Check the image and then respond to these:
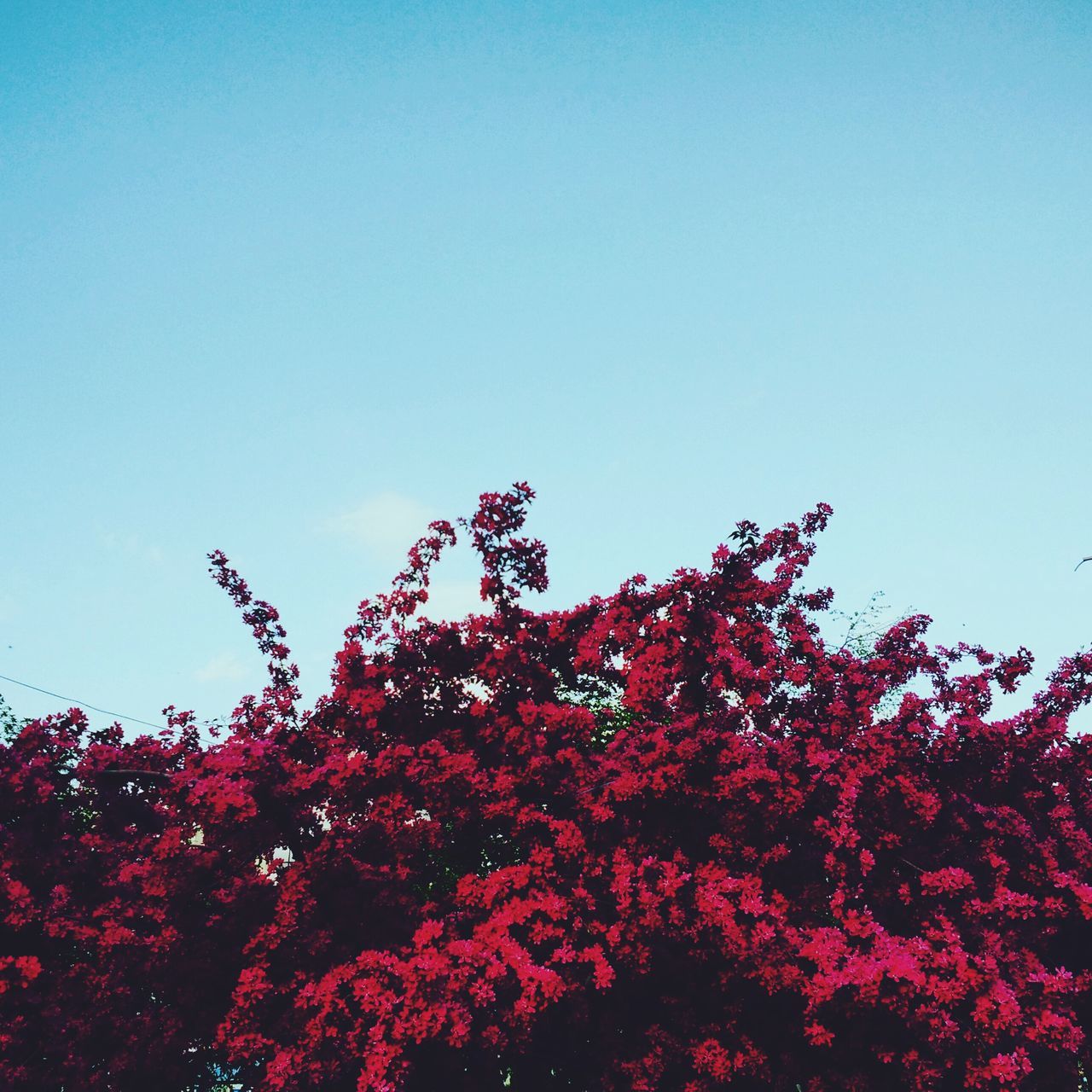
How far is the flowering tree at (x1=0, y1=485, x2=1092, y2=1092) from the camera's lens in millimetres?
6148

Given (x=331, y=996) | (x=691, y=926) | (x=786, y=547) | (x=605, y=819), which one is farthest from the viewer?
(x=786, y=547)

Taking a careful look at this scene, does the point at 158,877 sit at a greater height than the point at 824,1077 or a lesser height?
greater

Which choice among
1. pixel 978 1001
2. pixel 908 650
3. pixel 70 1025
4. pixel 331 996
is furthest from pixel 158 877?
pixel 908 650

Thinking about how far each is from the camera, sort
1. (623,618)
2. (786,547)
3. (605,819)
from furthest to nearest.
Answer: (786,547)
(623,618)
(605,819)

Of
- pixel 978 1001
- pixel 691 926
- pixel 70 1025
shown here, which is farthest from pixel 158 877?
pixel 978 1001

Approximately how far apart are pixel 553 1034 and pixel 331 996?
6.94 ft

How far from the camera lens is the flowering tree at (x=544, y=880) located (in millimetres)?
6148

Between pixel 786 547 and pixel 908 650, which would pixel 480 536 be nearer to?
pixel 786 547

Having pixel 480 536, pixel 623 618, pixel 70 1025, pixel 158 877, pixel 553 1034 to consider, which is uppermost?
pixel 480 536

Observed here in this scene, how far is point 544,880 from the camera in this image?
6.54 meters

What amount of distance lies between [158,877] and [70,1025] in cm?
128

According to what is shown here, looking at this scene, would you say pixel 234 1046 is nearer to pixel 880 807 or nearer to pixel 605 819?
pixel 605 819

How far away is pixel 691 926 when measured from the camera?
625 centimetres

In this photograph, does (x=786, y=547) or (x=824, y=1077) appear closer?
(x=824, y=1077)
